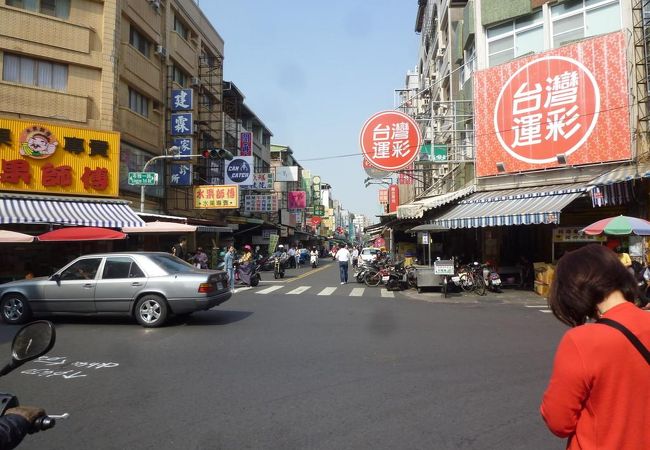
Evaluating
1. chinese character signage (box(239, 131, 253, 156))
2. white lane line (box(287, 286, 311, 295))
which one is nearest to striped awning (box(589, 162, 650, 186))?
white lane line (box(287, 286, 311, 295))

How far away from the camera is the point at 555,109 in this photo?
54.7ft

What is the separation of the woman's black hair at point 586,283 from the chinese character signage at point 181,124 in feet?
81.2

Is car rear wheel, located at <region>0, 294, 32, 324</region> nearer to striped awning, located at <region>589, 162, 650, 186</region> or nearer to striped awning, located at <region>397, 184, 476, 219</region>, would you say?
striped awning, located at <region>397, 184, 476, 219</region>

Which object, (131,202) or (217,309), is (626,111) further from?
(131,202)

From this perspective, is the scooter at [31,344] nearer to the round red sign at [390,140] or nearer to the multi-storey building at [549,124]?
the multi-storey building at [549,124]

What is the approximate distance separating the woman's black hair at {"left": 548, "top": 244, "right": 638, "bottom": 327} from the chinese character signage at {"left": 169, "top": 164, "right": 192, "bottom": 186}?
24.6 metres

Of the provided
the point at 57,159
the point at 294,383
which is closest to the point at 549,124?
the point at 294,383

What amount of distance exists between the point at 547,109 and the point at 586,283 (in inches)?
667

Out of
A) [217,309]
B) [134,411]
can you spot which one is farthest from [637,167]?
[134,411]

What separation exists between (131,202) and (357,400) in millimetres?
18957

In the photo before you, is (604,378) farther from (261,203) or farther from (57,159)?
(261,203)

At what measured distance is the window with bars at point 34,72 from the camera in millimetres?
18078

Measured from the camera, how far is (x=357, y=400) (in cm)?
511

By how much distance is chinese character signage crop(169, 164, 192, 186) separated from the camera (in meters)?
25.1
